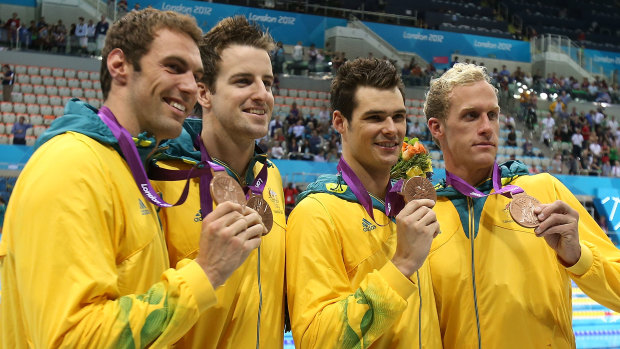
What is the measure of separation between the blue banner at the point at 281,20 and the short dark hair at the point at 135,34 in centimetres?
1983

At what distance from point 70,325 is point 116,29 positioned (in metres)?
0.97

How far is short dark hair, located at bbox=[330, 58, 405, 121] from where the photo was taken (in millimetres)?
2439

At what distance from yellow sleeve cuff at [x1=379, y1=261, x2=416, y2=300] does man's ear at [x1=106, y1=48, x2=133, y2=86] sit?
109cm

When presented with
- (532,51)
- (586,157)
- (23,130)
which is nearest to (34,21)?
(23,130)

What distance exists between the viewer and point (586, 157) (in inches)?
733

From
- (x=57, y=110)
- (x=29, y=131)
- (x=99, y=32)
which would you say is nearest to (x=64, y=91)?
(x=57, y=110)

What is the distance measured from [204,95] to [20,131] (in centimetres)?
1170

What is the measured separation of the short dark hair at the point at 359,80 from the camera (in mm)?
2439

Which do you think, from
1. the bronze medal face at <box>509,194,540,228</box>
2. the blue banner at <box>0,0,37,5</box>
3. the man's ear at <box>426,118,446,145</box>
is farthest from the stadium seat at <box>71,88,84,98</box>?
the bronze medal face at <box>509,194,540,228</box>

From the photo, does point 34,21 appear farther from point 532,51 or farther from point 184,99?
point 532,51

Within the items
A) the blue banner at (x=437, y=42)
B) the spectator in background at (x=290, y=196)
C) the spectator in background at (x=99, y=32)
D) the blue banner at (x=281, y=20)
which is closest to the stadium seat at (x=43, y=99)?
the spectator in background at (x=99, y=32)

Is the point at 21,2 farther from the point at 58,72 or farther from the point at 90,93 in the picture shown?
the point at 90,93

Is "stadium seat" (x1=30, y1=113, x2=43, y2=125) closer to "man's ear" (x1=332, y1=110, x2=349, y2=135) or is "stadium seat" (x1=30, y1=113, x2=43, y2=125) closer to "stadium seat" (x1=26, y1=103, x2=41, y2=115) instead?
"stadium seat" (x1=26, y1=103, x2=41, y2=115)

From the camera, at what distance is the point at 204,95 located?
97.7 inches
